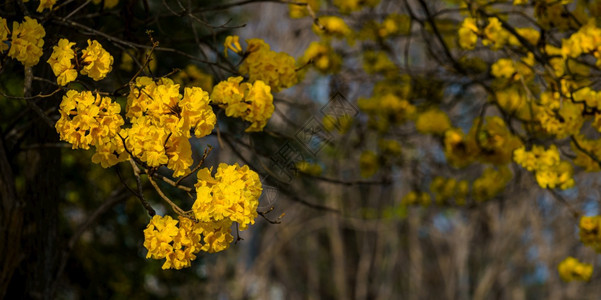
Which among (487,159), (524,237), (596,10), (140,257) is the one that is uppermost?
(596,10)

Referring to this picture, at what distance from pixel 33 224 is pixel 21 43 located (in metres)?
0.95

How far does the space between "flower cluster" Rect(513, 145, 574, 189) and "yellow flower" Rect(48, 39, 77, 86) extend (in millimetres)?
1609

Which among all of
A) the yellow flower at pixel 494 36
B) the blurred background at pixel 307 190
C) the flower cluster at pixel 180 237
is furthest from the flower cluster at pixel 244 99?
the yellow flower at pixel 494 36

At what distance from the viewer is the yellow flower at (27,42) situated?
171 centimetres

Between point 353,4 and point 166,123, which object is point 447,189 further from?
point 166,123

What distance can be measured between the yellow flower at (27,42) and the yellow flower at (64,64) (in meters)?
0.06

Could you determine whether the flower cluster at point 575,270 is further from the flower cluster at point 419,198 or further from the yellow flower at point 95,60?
the yellow flower at point 95,60

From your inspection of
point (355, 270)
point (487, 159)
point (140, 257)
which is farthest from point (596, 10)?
point (355, 270)

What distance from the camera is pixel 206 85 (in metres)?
2.67

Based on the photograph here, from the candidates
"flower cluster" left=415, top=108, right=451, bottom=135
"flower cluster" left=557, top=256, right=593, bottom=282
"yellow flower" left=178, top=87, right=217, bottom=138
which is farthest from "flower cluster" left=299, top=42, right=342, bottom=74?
"yellow flower" left=178, top=87, right=217, bottom=138

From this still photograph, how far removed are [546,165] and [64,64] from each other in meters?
1.67

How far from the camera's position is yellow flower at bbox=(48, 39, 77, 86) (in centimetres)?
170

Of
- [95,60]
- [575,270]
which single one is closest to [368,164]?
[575,270]

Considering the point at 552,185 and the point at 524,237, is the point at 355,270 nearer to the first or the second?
the point at 524,237
